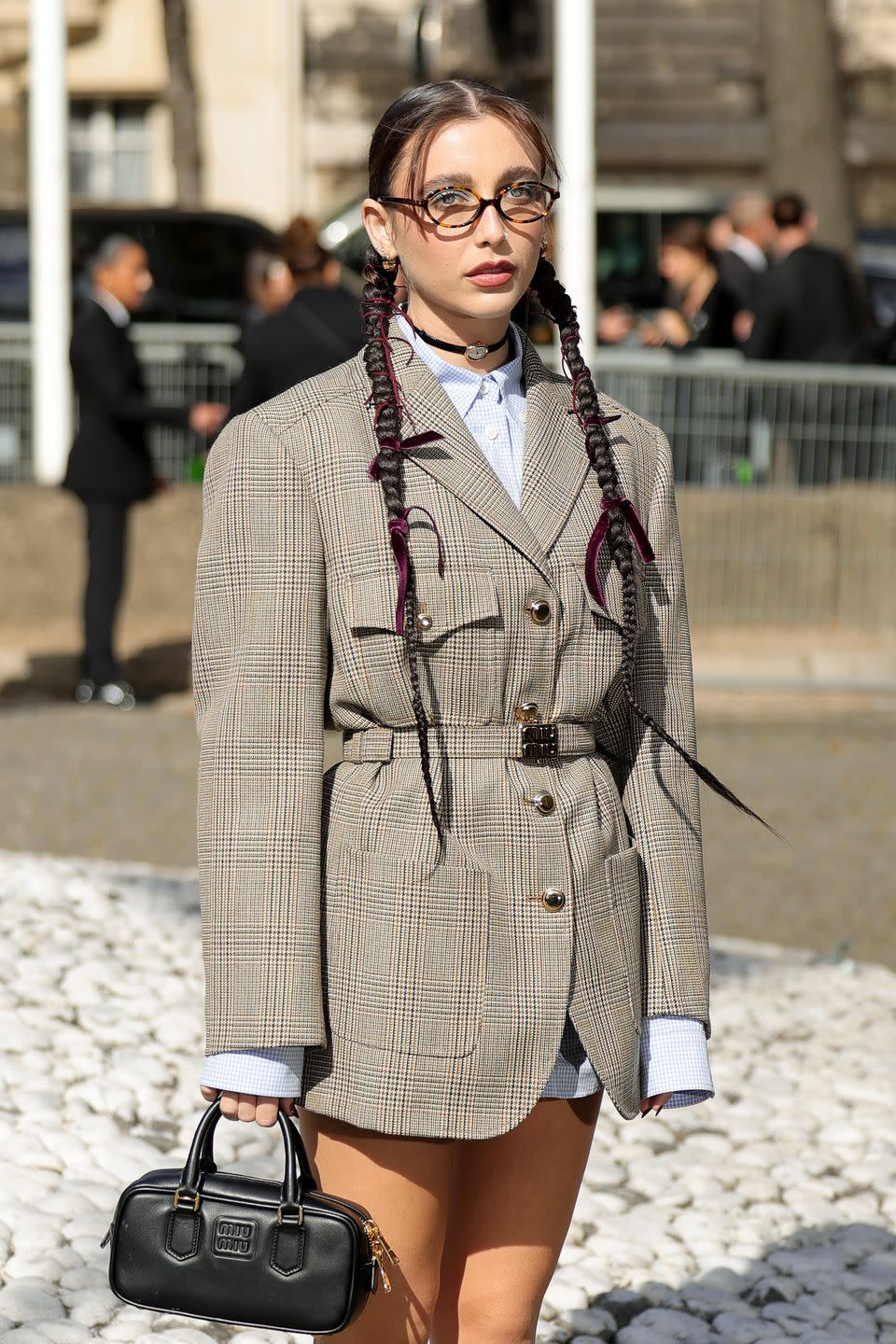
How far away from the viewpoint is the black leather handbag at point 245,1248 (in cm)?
244

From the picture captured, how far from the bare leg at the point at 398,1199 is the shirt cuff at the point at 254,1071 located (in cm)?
14

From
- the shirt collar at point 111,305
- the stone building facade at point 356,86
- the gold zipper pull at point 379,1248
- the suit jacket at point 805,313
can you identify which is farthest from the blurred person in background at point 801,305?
the stone building facade at point 356,86

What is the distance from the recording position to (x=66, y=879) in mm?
6188

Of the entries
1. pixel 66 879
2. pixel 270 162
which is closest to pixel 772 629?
pixel 66 879

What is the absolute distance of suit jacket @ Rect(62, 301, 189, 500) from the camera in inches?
384

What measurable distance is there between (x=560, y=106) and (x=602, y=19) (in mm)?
14923

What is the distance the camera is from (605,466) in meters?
2.71

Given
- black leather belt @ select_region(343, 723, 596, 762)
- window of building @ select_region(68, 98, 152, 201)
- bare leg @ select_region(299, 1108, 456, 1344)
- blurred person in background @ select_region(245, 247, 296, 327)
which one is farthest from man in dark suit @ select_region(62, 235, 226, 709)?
window of building @ select_region(68, 98, 152, 201)

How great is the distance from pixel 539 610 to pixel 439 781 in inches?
9.2

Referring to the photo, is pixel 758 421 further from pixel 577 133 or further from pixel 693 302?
pixel 577 133

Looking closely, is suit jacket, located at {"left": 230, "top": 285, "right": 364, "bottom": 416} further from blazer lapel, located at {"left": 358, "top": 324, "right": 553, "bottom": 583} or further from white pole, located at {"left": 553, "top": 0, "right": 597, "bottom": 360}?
blazer lapel, located at {"left": 358, "top": 324, "right": 553, "bottom": 583}

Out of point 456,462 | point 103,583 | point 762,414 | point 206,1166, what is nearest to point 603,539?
point 456,462

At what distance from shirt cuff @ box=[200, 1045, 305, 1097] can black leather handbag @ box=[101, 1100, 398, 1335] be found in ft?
0.10

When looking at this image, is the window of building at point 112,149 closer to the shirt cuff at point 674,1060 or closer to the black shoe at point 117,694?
the black shoe at point 117,694
